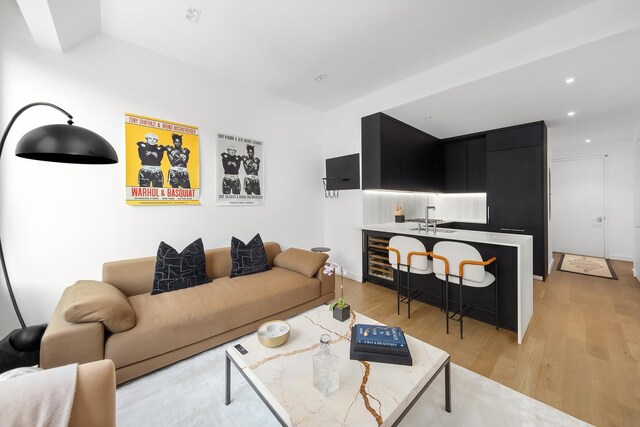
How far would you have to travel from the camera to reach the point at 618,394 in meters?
1.67

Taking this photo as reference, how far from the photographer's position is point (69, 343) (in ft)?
5.12

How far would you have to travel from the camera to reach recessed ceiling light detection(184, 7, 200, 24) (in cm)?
215

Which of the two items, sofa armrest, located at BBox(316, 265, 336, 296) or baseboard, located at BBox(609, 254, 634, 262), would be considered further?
baseboard, located at BBox(609, 254, 634, 262)

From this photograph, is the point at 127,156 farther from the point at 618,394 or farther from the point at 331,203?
the point at 618,394

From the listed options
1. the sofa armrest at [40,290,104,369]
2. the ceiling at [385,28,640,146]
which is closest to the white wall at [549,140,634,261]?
the ceiling at [385,28,640,146]

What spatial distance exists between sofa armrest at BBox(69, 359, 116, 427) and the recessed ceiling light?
8.74 ft

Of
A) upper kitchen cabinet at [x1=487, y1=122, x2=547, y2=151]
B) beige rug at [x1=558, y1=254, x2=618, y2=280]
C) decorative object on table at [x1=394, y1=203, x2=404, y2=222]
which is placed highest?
upper kitchen cabinet at [x1=487, y1=122, x2=547, y2=151]

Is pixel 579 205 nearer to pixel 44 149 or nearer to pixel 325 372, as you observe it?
pixel 325 372

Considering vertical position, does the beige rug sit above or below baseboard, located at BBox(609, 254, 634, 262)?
below

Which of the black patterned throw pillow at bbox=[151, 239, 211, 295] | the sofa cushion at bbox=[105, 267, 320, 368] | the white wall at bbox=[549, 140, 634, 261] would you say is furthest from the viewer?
the white wall at bbox=[549, 140, 634, 261]

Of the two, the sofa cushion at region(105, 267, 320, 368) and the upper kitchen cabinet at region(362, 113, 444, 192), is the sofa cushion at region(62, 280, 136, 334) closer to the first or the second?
the sofa cushion at region(105, 267, 320, 368)

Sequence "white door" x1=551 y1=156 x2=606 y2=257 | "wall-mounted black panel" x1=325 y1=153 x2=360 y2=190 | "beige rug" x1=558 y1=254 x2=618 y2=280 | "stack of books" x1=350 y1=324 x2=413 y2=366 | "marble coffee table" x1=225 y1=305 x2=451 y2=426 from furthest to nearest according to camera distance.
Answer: "white door" x1=551 y1=156 x2=606 y2=257, "beige rug" x1=558 y1=254 x2=618 y2=280, "wall-mounted black panel" x1=325 y1=153 x2=360 y2=190, "stack of books" x1=350 y1=324 x2=413 y2=366, "marble coffee table" x1=225 y1=305 x2=451 y2=426

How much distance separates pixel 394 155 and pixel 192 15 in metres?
3.08

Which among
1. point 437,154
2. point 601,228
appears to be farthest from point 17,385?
point 601,228
